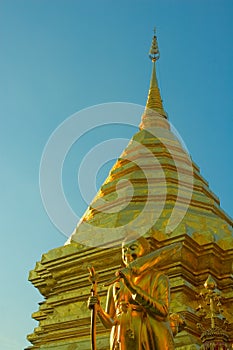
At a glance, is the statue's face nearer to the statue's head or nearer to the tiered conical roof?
the statue's head

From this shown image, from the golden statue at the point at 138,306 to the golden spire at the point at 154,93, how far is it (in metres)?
11.7

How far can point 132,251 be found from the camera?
7.48 metres

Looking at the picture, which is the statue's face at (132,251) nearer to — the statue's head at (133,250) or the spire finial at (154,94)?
the statue's head at (133,250)

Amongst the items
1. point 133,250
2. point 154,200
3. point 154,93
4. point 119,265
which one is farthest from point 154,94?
point 133,250

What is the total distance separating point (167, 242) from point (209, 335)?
4853 millimetres

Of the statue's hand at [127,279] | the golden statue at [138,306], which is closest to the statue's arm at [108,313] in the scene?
the golden statue at [138,306]

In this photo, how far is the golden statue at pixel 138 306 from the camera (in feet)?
22.4

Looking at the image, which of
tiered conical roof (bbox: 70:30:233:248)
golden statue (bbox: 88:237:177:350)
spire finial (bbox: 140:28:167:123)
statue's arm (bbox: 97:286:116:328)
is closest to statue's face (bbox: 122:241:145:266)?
golden statue (bbox: 88:237:177:350)

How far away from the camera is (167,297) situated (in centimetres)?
717

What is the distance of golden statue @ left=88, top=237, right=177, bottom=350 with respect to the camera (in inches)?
269

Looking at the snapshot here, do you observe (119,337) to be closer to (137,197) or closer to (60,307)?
(60,307)

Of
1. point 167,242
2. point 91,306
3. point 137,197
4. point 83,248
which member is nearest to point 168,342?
point 91,306

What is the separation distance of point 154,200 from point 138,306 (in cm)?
659

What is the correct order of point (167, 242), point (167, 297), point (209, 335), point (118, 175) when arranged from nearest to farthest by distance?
point (209, 335)
point (167, 297)
point (167, 242)
point (118, 175)
